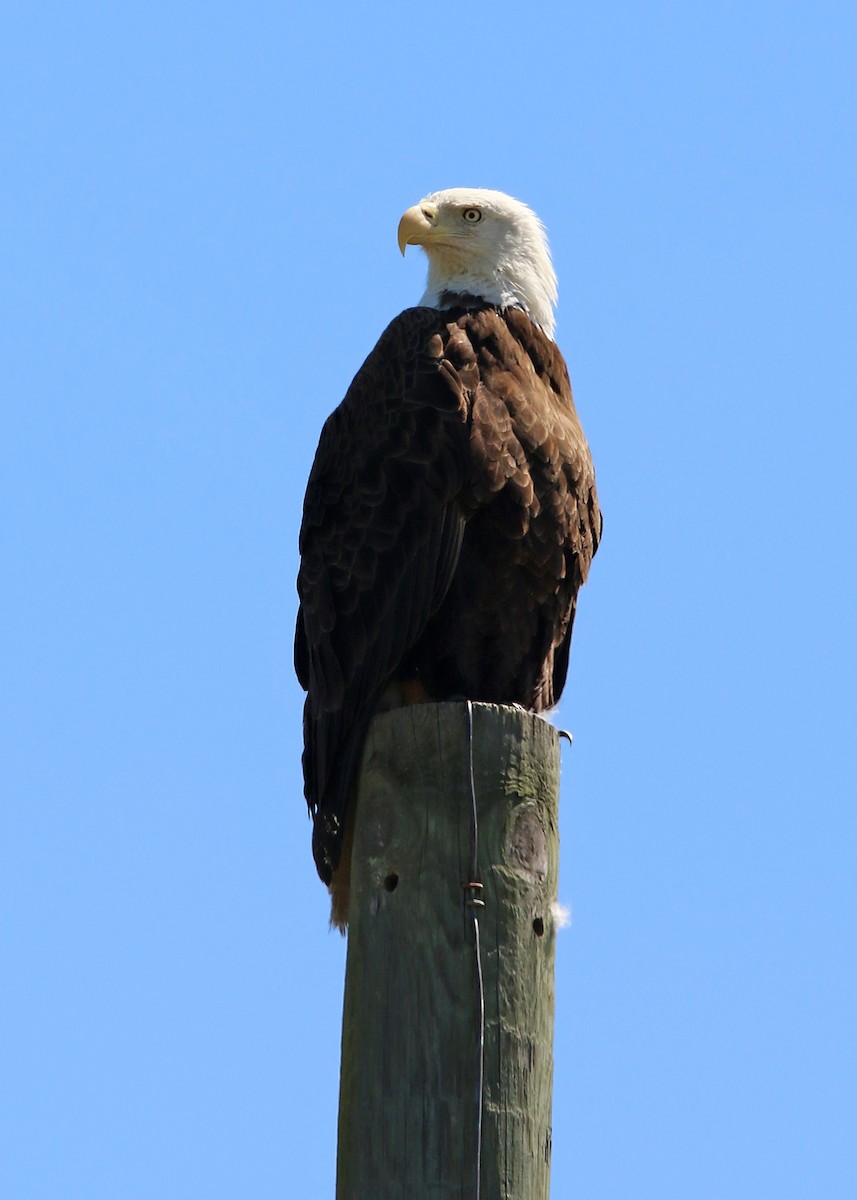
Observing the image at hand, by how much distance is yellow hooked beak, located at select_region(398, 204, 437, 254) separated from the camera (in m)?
6.00

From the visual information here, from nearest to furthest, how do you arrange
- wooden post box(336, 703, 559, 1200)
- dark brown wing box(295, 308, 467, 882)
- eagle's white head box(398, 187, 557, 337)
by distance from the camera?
wooden post box(336, 703, 559, 1200) < dark brown wing box(295, 308, 467, 882) < eagle's white head box(398, 187, 557, 337)

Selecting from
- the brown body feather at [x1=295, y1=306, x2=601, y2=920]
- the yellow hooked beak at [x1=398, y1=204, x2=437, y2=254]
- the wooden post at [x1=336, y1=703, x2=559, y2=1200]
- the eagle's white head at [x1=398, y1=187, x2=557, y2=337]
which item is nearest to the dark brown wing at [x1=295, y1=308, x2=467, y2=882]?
the brown body feather at [x1=295, y1=306, x2=601, y2=920]

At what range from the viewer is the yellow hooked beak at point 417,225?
19.7 feet

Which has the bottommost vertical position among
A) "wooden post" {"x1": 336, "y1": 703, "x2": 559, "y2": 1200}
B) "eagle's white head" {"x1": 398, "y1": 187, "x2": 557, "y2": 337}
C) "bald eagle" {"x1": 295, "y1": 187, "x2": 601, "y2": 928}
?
"wooden post" {"x1": 336, "y1": 703, "x2": 559, "y2": 1200}

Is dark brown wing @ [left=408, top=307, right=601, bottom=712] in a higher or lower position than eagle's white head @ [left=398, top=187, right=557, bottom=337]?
lower

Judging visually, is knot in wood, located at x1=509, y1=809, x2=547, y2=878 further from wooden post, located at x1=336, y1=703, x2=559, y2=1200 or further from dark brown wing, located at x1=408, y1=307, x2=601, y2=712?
dark brown wing, located at x1=408, y1=307, x2=601, y2=712

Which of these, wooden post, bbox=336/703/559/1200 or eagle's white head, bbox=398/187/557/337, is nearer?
wooden post, bbox=336/703/559/1200

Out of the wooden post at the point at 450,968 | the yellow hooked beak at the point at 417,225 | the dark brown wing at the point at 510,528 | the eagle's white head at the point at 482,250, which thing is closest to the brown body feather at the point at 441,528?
the dark brown wing at the point at 510,528

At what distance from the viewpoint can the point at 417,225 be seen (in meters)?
6.00

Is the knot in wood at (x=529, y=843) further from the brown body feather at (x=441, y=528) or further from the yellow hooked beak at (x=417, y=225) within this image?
the yellow hooked beak at (x=417, y=225)

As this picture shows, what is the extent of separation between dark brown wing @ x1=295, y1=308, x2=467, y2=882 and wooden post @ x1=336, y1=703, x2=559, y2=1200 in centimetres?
113

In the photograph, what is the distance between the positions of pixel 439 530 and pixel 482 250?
1251 millimetres

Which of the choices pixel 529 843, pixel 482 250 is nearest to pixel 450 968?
pixel 529 843

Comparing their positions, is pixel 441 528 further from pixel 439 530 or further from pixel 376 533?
pixel 376 533
